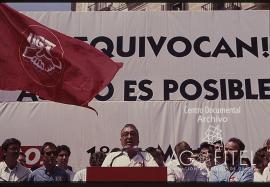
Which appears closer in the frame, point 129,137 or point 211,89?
point 129,137

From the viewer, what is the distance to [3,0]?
656cm

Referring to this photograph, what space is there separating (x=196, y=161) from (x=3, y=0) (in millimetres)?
3440

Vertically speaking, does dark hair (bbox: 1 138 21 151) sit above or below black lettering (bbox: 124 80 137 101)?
below

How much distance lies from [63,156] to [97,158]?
495 millimetres

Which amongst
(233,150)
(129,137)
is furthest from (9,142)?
(233,150)

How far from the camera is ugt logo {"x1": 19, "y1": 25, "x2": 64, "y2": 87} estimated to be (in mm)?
7070

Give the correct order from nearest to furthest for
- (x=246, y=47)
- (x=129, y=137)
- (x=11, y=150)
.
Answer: (x=129, y=137) < (x=11, y=150) < (x=246, y=47)

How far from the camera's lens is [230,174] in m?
6.54

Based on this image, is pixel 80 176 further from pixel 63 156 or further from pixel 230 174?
pixel 230 174

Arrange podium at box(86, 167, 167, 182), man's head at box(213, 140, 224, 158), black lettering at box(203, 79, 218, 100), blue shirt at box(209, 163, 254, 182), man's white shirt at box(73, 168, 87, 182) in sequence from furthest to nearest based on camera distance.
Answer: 1. black lettering at box(203, 79, 218, 100)
2. man's head at box(213, 140, 224, 158)
3. man's white shirt at box(73, 168, 87, 182)
4. blue shirt at box(209, 163, 254, 182)
5. podium at box(86, 167, 167, 182)

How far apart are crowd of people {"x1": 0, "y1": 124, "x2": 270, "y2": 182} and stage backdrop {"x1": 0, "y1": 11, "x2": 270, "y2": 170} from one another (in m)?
0.13

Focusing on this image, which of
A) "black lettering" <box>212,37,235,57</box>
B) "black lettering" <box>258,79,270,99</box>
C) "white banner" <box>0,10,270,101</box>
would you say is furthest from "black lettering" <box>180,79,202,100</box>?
"black lettering" <box>258,79,270,99</box>

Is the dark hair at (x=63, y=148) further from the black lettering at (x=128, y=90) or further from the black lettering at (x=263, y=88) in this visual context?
the black lettering at (x=263, y=88)

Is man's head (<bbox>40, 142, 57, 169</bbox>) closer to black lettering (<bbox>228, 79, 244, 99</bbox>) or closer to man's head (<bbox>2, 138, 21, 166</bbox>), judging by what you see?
man's head (<bbox>2, 138, 21, 166</bbox>)
